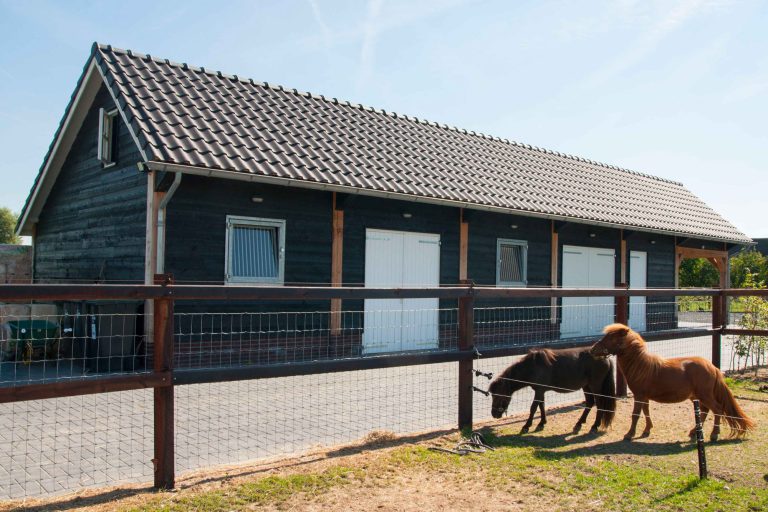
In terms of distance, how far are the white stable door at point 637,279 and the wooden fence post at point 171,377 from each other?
54.2 feet

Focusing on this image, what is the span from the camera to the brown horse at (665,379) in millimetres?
6145

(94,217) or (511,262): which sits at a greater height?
(94,217)

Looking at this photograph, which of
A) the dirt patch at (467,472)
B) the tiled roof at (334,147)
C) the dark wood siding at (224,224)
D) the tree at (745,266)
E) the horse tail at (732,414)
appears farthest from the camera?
the tree at (745,266)

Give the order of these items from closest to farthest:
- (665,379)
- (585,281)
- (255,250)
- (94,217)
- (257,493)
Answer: (257,493) → (665,379) → (255,250) → (94,217) → (585,281)

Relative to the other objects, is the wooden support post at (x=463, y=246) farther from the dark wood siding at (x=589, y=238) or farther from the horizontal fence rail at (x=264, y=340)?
the dark wood siding at (x=589, y=238)

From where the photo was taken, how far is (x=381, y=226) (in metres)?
12.5

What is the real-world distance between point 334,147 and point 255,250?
9.22ft

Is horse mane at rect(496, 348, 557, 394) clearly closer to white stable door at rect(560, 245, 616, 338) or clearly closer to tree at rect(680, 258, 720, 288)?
white stable door at rect(560, 245, 616, 338)

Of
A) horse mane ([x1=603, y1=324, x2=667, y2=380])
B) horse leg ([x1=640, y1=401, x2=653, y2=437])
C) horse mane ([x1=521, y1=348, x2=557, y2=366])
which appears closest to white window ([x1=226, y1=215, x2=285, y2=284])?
horse mane ([x1=521, y1=348, x2=557, y2=366])

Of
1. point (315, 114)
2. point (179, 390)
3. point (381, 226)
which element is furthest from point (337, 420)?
point (315, 114)

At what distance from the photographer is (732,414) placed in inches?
240

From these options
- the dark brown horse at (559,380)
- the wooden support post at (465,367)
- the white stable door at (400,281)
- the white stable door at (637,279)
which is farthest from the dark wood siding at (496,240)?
the wooden support post at (465,367)

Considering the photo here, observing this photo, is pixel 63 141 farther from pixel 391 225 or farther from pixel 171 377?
pixel 171 377

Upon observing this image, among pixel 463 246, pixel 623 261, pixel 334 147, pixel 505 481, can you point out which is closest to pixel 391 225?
pixel 334 147
